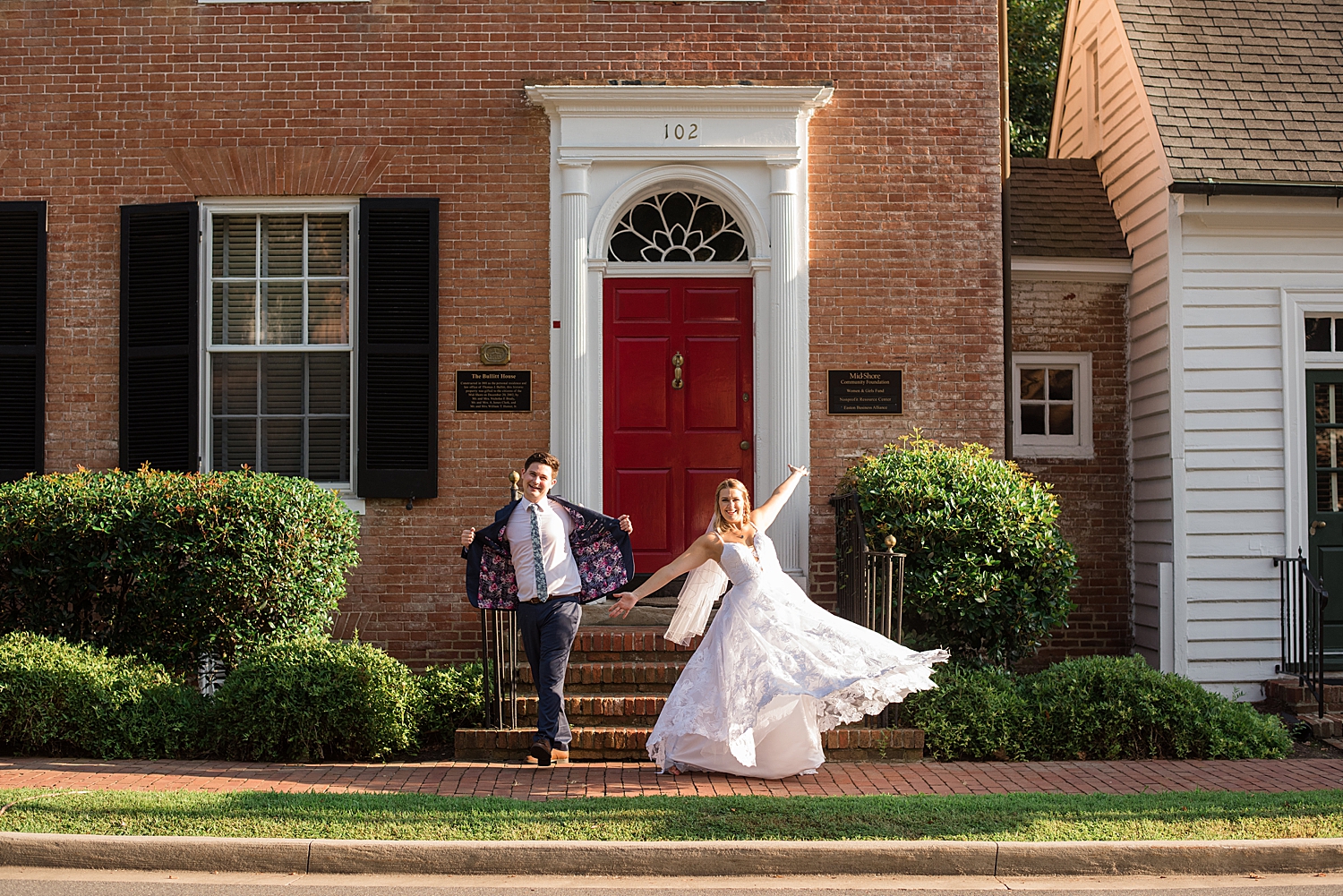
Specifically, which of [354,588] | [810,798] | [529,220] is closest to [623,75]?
[529,220]

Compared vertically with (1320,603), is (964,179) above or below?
above

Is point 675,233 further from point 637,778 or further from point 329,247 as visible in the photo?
point 637,778

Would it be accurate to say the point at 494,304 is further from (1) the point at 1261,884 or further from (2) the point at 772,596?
(1) the point at 1261,884

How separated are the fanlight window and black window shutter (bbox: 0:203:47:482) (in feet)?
14.5

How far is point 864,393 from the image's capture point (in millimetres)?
8820

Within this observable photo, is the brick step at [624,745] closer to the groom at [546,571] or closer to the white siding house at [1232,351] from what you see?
the groom at [546,571]

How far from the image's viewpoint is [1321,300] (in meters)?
9.35

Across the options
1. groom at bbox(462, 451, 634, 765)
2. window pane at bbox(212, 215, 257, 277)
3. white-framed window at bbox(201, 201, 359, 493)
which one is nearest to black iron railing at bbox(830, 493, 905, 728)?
groom at bbox(462, 451, 634, 765)

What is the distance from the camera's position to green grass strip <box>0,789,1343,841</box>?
5.30m

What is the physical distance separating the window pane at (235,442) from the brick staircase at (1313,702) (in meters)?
7.95

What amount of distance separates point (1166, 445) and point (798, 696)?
4.60m

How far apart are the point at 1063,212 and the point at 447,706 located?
688cm

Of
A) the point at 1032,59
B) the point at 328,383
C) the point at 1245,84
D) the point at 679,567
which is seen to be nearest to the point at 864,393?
the point at 679,567

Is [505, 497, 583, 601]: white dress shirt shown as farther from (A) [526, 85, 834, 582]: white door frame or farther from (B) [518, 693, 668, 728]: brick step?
(A) [526, 85, 834, 582]: white door frame
